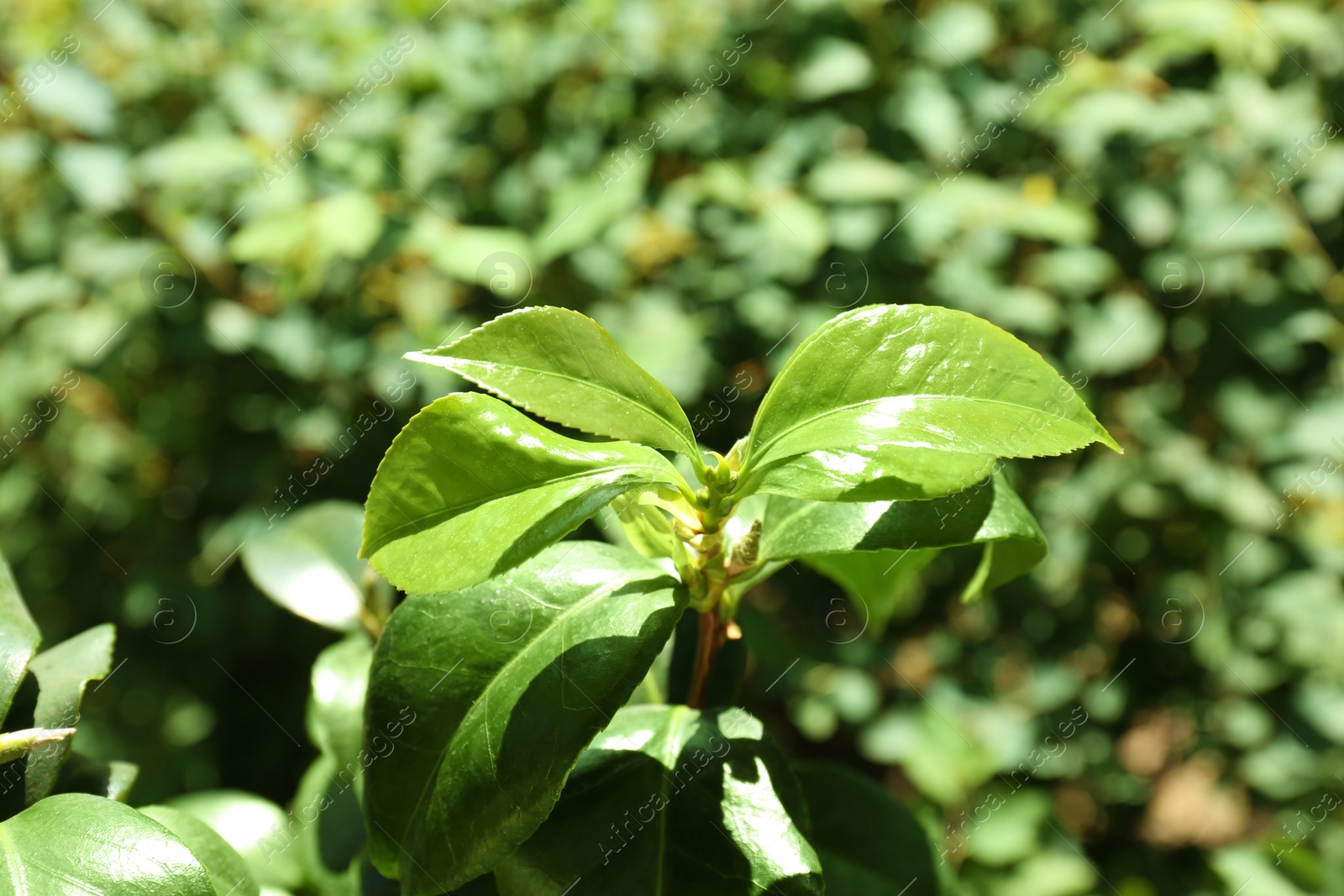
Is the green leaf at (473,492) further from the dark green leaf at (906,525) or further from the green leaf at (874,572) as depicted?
the green leaf at (874,572)

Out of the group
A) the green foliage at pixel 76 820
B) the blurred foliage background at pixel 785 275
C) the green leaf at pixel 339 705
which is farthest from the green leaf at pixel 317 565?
the blurred foliage background at pixel 785 275

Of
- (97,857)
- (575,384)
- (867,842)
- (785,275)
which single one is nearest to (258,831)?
(97,857)

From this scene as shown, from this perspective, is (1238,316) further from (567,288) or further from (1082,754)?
(567,288)

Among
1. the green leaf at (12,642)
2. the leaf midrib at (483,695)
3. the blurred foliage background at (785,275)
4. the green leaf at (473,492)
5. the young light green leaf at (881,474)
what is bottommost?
the blurred foliage background at (785,275)

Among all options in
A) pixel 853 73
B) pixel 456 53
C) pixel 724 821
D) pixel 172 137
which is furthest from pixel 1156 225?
pixel 172 137

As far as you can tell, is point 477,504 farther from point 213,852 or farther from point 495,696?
point 213,852
